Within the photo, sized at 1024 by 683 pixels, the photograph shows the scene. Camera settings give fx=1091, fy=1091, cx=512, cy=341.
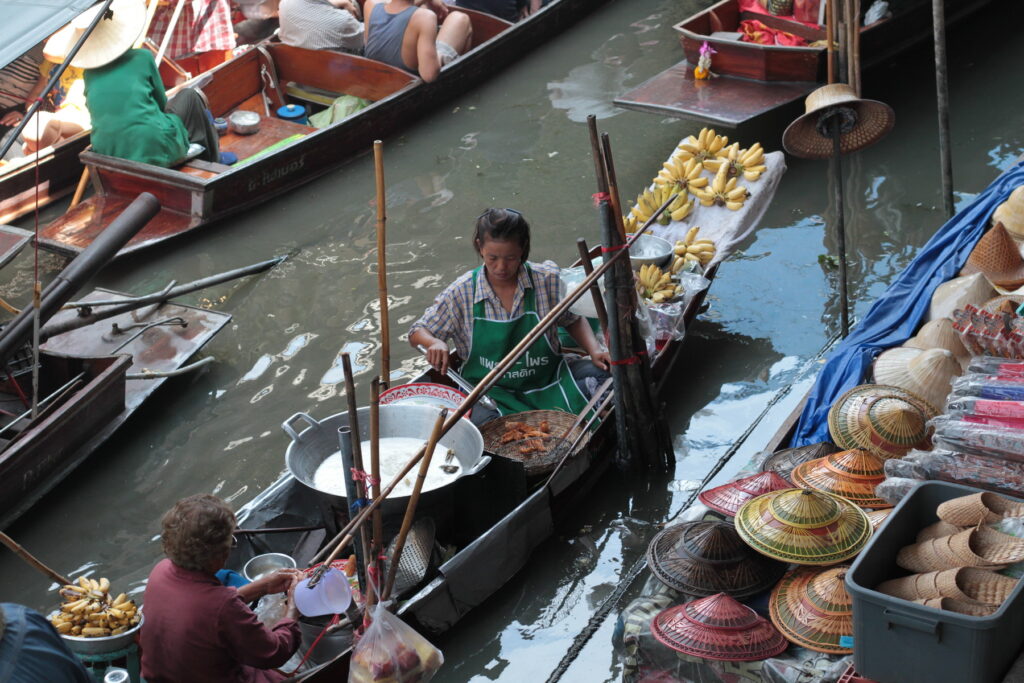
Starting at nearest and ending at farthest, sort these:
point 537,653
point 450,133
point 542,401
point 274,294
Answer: point 537,653
point 542,401
point 274,294
point 450,133

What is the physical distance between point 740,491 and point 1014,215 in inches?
86.9

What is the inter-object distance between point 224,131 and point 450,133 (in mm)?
1828

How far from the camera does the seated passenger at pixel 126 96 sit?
703cm

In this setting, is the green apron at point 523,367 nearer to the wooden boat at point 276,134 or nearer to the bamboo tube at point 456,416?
the bamboo tube at point 456,416

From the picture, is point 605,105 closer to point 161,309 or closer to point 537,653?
point 161,309

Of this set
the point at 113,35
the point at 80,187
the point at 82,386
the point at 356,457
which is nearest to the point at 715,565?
the point at 356,457

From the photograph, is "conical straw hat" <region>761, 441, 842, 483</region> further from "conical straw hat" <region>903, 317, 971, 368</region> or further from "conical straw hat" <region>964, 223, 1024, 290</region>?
"conical straw hat" <region>964, 223, 1024, 290</region>

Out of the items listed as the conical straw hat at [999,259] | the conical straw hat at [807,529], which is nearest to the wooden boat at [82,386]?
the conical straw hat at [807,529]

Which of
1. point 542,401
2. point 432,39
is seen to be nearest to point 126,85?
point 432,39

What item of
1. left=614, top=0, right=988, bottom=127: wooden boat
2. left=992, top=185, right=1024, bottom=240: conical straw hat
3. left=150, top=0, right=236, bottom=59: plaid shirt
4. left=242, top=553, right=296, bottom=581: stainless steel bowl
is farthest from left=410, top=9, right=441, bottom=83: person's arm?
left=242, top=553, right=296, bottom=581: stainless steel bowl

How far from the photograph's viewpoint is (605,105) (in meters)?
9.35

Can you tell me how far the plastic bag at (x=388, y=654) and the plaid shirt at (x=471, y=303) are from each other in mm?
1742

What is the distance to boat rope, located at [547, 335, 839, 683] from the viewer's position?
13.7 feet

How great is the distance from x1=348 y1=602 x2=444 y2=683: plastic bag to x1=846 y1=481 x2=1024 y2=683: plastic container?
129 cm
